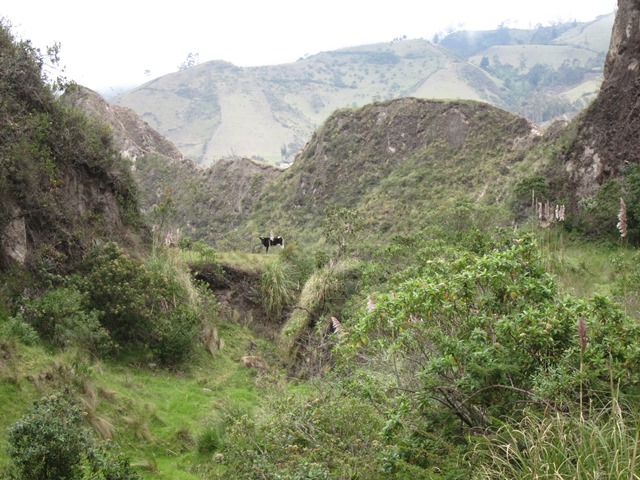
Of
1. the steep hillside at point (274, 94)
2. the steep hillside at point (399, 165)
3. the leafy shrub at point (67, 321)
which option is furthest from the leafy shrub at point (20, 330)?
the steep hillside at point (274, 94)

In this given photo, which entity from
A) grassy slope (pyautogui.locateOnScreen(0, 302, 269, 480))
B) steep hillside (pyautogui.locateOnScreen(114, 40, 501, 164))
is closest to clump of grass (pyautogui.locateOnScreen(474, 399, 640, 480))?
grassy slope (pyautogui.locateOnScreen(0, 302, 269, 480))

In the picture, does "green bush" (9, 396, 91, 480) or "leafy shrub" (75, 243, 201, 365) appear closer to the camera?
"green bush" (9, 396, 91, 480)

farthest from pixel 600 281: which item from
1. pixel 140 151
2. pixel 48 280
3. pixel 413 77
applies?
pixel 413 77

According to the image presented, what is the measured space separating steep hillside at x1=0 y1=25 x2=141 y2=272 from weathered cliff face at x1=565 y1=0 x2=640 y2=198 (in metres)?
15.9

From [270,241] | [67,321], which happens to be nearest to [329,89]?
[270,241]

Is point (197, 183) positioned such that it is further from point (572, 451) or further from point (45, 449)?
point (572, 451)

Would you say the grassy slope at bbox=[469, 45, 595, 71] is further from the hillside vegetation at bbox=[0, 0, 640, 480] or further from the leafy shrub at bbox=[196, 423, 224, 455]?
the leafy shrub at bbox=[196, 423, 224, 455]

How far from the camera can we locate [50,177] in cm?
1193

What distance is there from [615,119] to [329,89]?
141198 mm

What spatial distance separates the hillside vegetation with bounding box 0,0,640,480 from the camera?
4.54m

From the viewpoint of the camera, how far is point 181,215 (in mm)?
43062

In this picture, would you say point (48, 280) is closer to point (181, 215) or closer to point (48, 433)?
point (48, 433)

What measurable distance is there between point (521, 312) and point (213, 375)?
8388 mm

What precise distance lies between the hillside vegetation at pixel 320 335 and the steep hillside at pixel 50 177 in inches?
2.1
